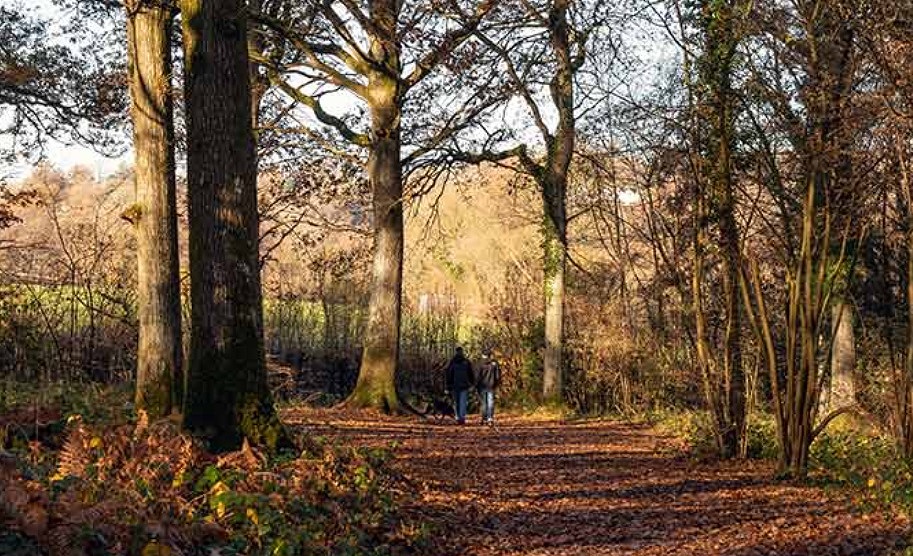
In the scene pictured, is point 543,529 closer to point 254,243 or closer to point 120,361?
point 254,243

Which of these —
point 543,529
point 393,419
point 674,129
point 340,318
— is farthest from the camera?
point 340,318

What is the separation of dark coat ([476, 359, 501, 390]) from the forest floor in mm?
5147

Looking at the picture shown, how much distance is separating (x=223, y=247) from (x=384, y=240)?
1194 cm

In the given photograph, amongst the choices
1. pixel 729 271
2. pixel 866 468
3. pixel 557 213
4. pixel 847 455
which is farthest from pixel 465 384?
pixel 866 468

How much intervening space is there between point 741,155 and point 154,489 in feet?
32.5

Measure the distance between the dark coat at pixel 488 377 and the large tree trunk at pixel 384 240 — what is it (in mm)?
2302

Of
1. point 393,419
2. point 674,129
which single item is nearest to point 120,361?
point 393,419

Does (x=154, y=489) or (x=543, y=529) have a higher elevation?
(x=154, y=489)

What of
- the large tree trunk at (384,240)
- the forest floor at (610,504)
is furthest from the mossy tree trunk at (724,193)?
the large tree trunk at (384,240)

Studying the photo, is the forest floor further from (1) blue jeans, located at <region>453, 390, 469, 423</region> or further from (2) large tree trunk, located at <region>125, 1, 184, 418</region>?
(1) blue jeans, located at <region>453, 390, 469, 423</region>

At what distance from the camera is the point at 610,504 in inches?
436

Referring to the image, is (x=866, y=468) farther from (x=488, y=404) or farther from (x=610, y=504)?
(x=488, y=404)

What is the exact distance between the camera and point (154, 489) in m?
7.36

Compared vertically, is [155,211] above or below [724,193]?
below
